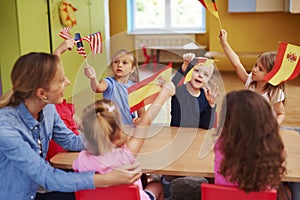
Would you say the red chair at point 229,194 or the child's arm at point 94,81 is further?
the child's arm at point 94,81

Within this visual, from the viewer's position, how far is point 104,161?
1670 millimetres

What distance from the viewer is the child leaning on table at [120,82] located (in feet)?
8.01

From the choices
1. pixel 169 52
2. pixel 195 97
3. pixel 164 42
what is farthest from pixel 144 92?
pixel 169 52

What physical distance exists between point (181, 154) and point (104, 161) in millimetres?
423

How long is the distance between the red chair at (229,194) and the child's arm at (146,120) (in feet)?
1.49

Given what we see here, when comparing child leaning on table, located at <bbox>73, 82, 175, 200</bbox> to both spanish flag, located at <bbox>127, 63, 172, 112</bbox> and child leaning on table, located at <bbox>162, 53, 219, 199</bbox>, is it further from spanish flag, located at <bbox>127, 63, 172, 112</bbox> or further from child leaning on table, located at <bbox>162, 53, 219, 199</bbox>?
child leaning on table, located at <bbox>162, 53, 219, 199</bbox>

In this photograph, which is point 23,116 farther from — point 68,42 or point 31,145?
point 68,42

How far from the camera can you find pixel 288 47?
2260 mm

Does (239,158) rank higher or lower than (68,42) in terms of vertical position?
lower

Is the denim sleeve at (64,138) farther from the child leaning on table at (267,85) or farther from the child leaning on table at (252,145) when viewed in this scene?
the child leaning on table at (267,85)

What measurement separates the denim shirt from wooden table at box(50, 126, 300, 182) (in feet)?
0.57

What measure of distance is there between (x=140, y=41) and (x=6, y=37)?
13.4ft

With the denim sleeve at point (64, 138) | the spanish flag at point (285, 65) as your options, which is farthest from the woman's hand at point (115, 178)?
the spanish flag at point (285, 65)

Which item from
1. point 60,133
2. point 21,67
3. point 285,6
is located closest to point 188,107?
point 60,133
